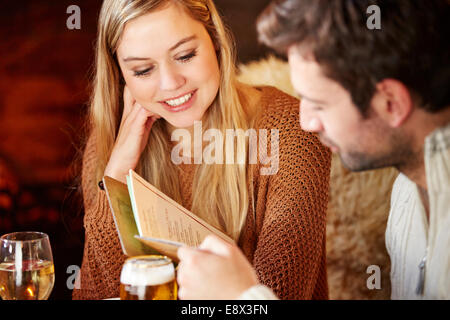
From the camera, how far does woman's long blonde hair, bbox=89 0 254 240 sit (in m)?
1.46

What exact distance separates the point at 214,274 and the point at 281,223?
1.65ft

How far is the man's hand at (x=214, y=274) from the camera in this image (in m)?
0.91

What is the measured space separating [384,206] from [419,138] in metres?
0.80

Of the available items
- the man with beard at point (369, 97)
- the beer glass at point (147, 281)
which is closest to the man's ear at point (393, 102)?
the man with beard at point (369, 97)

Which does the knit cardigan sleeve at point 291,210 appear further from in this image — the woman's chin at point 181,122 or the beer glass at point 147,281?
the beer glass at point 147,281

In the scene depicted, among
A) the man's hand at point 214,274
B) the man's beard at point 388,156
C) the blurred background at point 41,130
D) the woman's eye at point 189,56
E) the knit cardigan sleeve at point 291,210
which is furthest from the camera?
the blurred background at point 41,130

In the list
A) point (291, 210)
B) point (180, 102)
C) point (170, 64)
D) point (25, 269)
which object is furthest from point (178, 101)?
point (25, 269)

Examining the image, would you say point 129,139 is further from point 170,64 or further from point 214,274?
point 214,274

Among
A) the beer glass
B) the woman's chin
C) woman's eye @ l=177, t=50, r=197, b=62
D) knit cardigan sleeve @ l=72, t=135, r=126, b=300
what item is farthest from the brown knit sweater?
the beer glass

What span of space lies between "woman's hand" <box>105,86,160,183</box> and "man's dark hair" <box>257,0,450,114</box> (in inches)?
26.8

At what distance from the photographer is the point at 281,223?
1.39m
